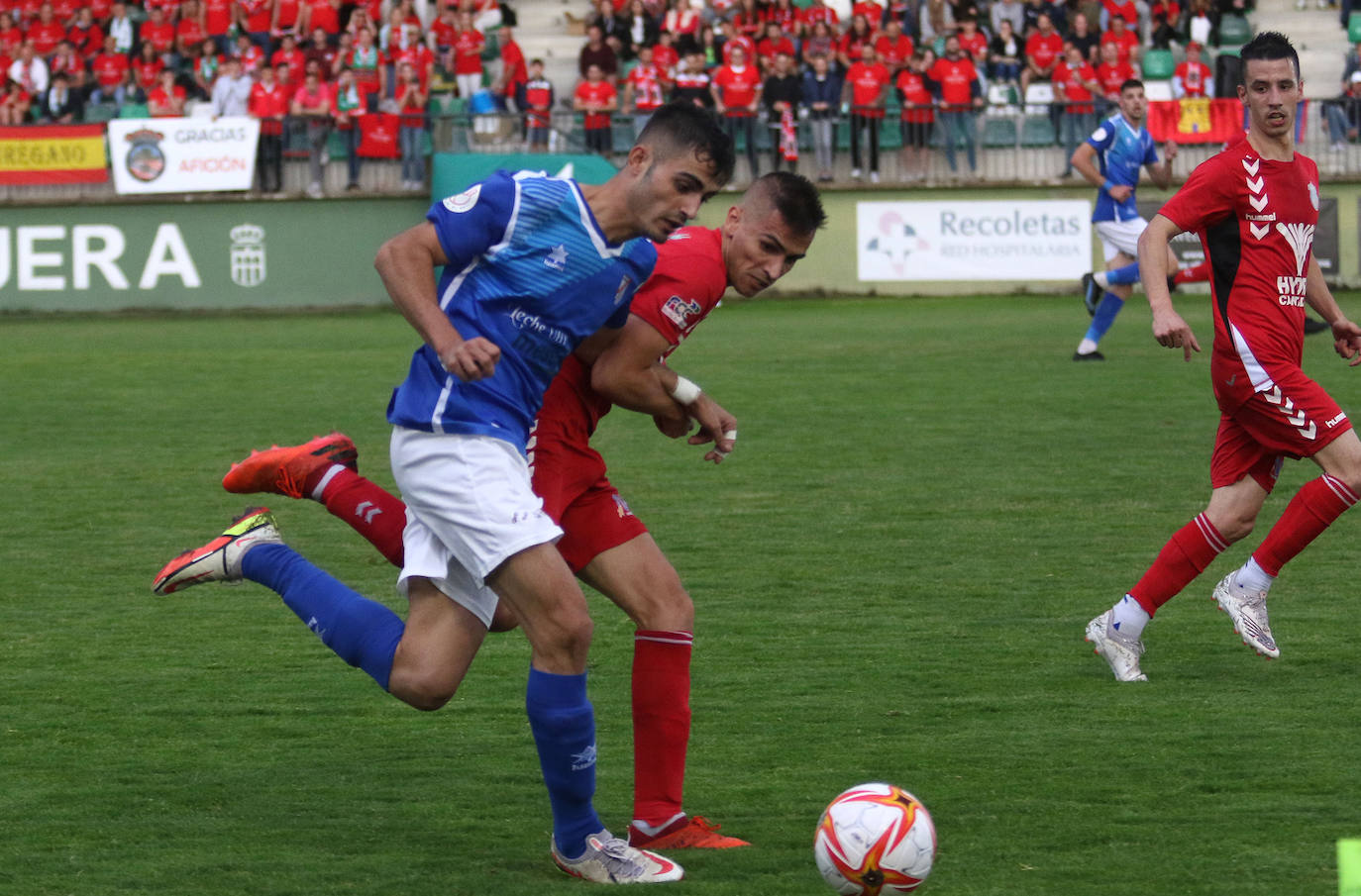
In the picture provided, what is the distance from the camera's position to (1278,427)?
18.9 ft

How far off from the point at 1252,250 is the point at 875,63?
1837 cm

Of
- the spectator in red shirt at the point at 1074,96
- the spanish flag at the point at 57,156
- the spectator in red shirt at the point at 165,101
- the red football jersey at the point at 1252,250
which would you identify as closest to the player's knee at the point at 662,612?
the red football jersey at the point at 1252,250

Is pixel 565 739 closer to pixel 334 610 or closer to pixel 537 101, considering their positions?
pixel 334 610

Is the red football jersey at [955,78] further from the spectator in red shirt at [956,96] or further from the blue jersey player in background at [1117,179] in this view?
the blue jersey player in background at [1117,179]

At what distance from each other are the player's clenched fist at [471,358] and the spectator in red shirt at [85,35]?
23.7 metres

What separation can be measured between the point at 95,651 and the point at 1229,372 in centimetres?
402

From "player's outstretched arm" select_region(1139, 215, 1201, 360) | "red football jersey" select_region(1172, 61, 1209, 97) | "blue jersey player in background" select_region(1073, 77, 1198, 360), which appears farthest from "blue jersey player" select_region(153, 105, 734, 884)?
"red football jersey" select_region(1172, 61, 1209, 97)

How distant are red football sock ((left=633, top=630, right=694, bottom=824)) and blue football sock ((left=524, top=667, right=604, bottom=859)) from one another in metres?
0.32

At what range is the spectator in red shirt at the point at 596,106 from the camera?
2352 centimetres

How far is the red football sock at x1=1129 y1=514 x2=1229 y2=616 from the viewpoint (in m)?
5.87

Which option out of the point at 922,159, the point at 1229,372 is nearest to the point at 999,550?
the point at 1229,372

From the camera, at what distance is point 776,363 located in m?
16.1

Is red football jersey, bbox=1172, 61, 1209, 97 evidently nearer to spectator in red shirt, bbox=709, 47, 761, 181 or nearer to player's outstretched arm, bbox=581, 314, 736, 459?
spectator in red shirt, bbox=709, 47, 761, 181

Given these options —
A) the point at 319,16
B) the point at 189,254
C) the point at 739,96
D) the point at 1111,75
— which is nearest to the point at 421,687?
the point at 189,254
